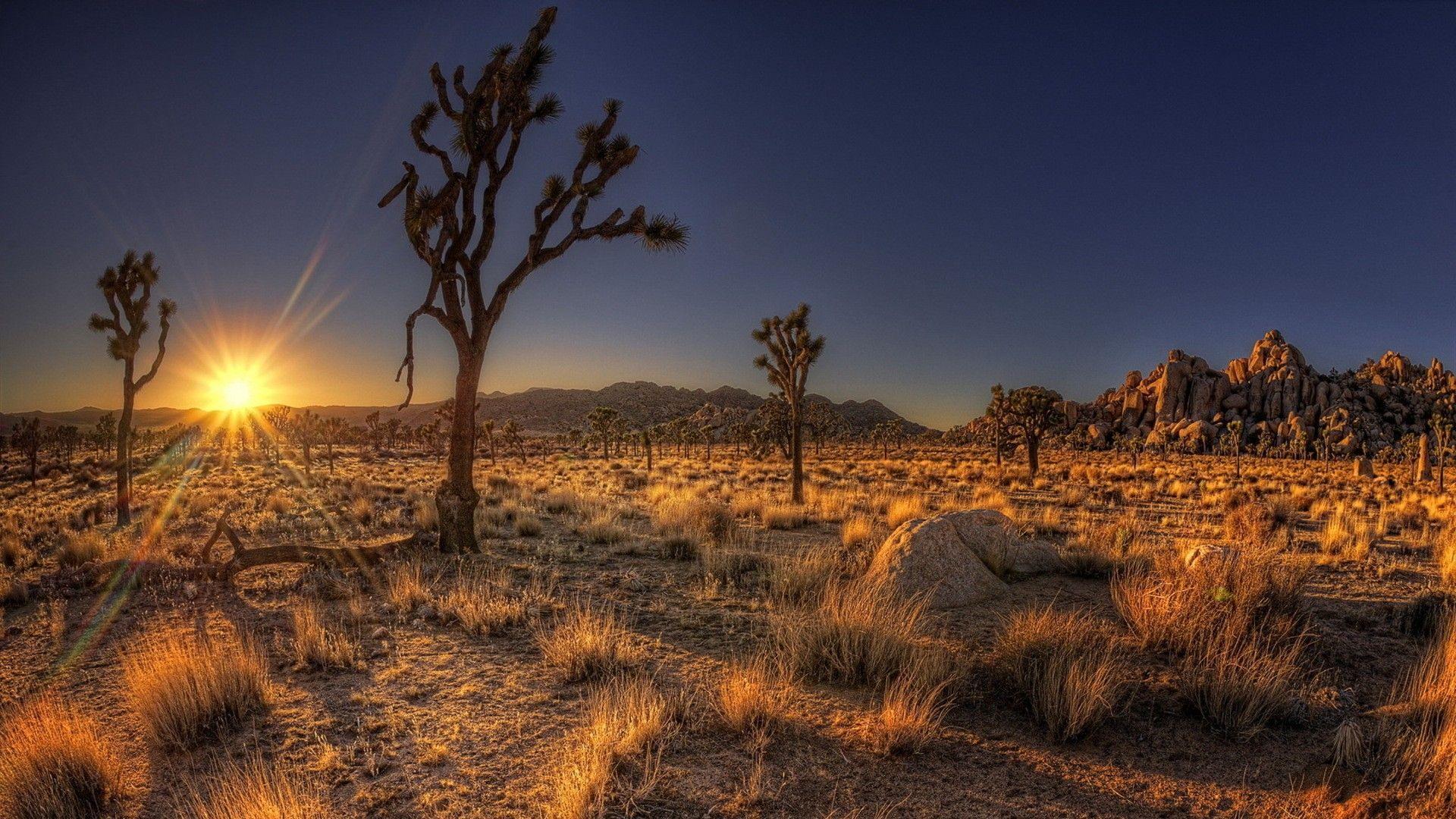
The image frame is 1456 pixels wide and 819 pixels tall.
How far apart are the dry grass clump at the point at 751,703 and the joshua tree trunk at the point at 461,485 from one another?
7.19 m

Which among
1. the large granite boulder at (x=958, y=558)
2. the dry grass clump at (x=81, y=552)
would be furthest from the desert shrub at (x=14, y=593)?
the large granite boulder at (x=958, y=558)

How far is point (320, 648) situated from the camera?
5617 mm

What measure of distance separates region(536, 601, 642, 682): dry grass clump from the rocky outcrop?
10277 centimetres

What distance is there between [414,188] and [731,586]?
829 cm

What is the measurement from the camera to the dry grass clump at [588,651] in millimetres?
5258

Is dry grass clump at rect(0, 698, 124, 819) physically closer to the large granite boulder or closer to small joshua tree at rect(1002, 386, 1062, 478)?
the large granite boulder

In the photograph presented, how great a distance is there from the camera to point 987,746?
4.15m

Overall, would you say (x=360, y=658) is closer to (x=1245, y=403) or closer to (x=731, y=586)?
(x=731, y=586)

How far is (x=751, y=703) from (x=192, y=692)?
4.21 meters

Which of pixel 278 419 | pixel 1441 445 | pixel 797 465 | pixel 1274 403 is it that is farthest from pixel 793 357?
pixel 1274 403

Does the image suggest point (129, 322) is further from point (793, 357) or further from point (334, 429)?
point (334, 429)

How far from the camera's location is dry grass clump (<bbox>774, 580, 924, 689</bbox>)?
5.11 metres

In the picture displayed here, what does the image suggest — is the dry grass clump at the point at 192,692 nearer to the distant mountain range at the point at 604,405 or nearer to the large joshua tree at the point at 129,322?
the large joshua tree at the point at 129,322

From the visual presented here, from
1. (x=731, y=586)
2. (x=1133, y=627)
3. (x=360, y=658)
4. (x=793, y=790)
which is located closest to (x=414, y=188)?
(x=360, y=658)
